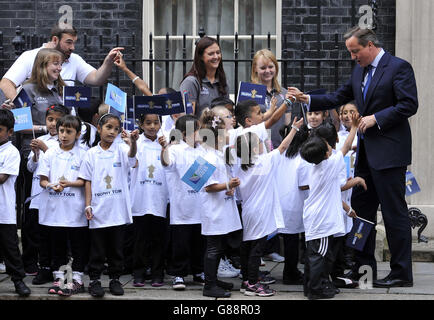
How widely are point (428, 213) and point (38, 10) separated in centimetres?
528

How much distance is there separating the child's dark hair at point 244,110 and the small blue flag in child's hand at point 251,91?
285mm

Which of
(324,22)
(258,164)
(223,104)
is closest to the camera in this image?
(258,164)

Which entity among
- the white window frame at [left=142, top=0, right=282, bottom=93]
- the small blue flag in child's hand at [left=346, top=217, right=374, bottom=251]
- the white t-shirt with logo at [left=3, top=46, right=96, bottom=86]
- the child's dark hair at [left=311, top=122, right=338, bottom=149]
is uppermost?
the white window frame at [left=142, top=0, right=282, bottom=93]

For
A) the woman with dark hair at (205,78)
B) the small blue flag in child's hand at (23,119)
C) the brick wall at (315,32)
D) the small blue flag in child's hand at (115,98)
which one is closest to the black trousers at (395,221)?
the woman with dark hair at (205,78)

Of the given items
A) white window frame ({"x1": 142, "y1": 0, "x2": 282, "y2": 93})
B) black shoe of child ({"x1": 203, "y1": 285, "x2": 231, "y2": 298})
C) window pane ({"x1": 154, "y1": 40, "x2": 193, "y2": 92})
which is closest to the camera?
black shoe of child ({"x1": 203, "y1": 285, "x2": 231, "y2": 298})

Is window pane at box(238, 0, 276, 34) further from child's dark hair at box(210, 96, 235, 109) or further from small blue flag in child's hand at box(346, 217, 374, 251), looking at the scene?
small blue flag in child's hand at box(346, 217, 374, 251)

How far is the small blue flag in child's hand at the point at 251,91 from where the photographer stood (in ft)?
26.0

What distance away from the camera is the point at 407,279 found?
7.52 meters

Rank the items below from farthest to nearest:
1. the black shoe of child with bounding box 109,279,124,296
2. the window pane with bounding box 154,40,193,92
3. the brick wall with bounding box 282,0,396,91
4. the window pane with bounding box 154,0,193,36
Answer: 1. the window pane with bounding box 154,0,193,36
2. the window pane with bounding box 154,40,193,92
3. the brick wall with bounding box 282,0,396,91
4. the black shoe of child with bounding box 109,279,124,296

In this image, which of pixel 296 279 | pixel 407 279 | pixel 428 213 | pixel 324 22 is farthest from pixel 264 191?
pixel 324 22

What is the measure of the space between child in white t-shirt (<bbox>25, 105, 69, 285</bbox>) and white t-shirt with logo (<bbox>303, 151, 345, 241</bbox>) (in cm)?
225

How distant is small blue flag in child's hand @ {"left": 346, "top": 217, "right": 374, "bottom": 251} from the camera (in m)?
7.48

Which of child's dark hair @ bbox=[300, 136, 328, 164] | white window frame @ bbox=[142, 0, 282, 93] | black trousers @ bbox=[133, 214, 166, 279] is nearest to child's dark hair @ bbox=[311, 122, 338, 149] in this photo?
child's dark hair @ bbox=[300, 136, 328, 164]

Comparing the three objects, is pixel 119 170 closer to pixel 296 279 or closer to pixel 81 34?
pixel 296 279
